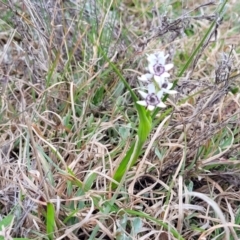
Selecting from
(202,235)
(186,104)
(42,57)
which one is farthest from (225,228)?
(42,57)

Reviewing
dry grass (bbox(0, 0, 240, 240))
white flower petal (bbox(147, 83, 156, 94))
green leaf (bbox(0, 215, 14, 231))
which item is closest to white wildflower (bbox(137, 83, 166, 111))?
white flower petal (bbox(147, 83, 156, 94))

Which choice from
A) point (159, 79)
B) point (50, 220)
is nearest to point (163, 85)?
point (159, 79)

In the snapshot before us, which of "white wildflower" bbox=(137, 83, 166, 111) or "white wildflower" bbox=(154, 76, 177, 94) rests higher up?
"white wildflower" bbox=(154, 76, 177, 94)

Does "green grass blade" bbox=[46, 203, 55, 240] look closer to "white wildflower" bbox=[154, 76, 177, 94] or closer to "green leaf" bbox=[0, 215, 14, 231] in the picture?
"green leaf" bbox=[0, 215, 14, 231]

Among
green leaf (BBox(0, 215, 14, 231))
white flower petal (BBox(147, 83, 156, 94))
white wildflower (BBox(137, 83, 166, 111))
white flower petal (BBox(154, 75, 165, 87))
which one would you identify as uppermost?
white flower petal (BBox(154, 75, 165, 87))

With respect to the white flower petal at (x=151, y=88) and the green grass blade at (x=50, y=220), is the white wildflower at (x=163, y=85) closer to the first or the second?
the white flower petal at (x=151, y=88)

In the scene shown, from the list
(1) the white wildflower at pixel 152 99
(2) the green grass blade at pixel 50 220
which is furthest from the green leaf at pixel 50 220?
(1) the white wildflower at pixel 152 99

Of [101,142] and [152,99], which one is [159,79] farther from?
[101,142]

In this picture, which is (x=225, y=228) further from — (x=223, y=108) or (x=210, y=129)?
(x=223, y=108)
